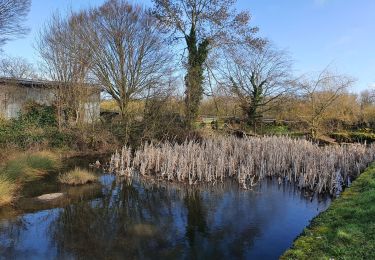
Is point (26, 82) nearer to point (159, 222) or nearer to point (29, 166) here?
point (29, 166)

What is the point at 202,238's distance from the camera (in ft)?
20.6

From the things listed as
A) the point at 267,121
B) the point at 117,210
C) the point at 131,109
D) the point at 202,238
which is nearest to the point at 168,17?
the point at 131,109

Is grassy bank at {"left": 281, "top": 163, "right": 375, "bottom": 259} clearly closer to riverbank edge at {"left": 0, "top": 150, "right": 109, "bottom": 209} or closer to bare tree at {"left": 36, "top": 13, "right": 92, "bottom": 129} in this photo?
riverbank edge at {"left": 0, "top": 150, "right": 109, "bottom": 209}

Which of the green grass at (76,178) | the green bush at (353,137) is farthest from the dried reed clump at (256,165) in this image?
the green bush at (353,137)

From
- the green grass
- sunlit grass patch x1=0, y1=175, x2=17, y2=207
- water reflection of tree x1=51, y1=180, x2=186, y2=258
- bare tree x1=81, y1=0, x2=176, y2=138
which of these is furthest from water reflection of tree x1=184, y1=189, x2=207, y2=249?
bare tree x1=81, y1=0, x2=176, y2=138

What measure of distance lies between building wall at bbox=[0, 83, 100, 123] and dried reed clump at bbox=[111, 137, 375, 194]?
7.07m

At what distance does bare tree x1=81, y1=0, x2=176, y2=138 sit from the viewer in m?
17.9

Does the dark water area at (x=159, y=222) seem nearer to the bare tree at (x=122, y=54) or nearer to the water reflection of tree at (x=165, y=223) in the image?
the water reflection of tree at (x=165, y=223)

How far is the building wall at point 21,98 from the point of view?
738 inches

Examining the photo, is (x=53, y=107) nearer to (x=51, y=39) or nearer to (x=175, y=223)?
(x=51, y=39)

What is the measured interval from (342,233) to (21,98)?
63.4 feet

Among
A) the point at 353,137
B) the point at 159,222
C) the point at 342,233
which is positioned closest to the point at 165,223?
the point at 159,222

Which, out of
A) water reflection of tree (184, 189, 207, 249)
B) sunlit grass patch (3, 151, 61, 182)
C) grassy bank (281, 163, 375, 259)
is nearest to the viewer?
grassy bank (281, 163, 375, 259)

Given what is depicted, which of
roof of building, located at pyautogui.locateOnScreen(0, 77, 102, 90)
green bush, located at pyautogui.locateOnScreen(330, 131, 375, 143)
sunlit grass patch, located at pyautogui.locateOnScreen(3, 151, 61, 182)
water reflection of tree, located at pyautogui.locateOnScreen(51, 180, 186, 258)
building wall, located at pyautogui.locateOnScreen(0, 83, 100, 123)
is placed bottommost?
water reflection of tree, located at pyautogui.locateOnScreen(51, 180, 186, 258)
